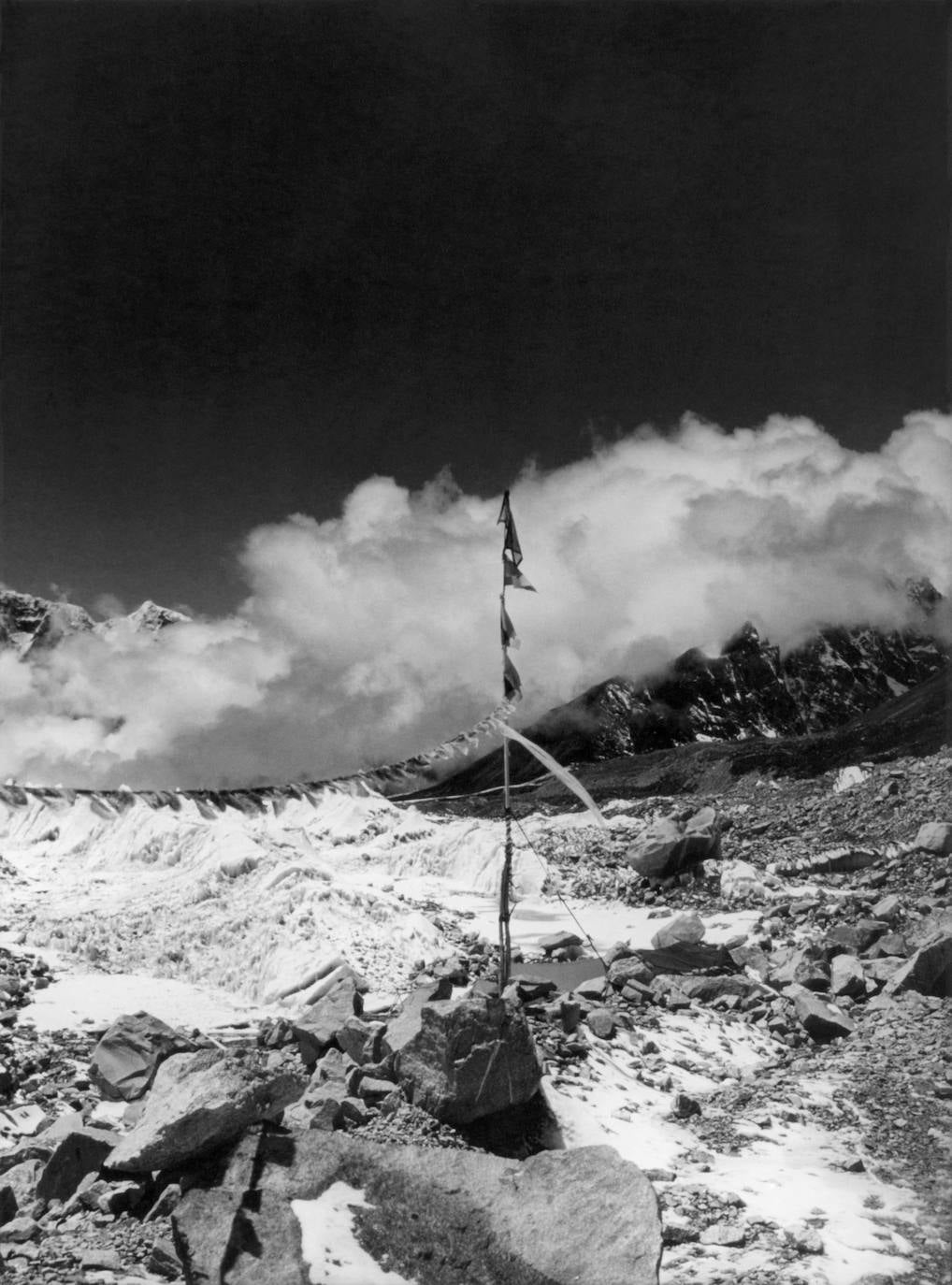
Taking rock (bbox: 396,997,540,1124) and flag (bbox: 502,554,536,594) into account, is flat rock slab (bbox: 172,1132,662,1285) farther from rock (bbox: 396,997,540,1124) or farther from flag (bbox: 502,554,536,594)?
flag (bbox: 502,554,536,594)

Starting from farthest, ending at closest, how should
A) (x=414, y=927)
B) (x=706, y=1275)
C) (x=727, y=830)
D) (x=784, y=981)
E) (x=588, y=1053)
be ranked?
(x=727, y=830) → (x=414, y=927) → (x=784, y=981) → (x=588, y=1053) → (x=706, y=1275)

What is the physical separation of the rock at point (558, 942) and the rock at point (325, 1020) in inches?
127

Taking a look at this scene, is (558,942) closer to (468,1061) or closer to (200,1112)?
(468,1061)

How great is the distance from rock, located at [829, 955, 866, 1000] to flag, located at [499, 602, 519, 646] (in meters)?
4.73

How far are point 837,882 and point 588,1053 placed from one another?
6.97 meters

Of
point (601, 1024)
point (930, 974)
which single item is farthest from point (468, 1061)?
point (930, 974)

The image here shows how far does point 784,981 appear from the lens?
8.45 meters

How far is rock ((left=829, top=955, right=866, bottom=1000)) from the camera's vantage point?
8055mm

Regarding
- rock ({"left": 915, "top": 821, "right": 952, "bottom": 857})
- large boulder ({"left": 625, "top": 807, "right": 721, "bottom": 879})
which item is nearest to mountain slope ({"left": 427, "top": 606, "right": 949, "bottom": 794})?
large boulder ({"left": 625, "top": 807, "right": 721, "bottom": 879})

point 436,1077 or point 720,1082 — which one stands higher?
point 436,1077

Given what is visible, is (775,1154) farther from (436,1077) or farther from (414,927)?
(414,927)

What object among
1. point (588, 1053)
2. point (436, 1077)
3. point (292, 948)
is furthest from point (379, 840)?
point (436, 1077)

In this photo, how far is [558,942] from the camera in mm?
9742

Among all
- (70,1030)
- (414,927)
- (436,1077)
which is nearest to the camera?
(436,1077)
